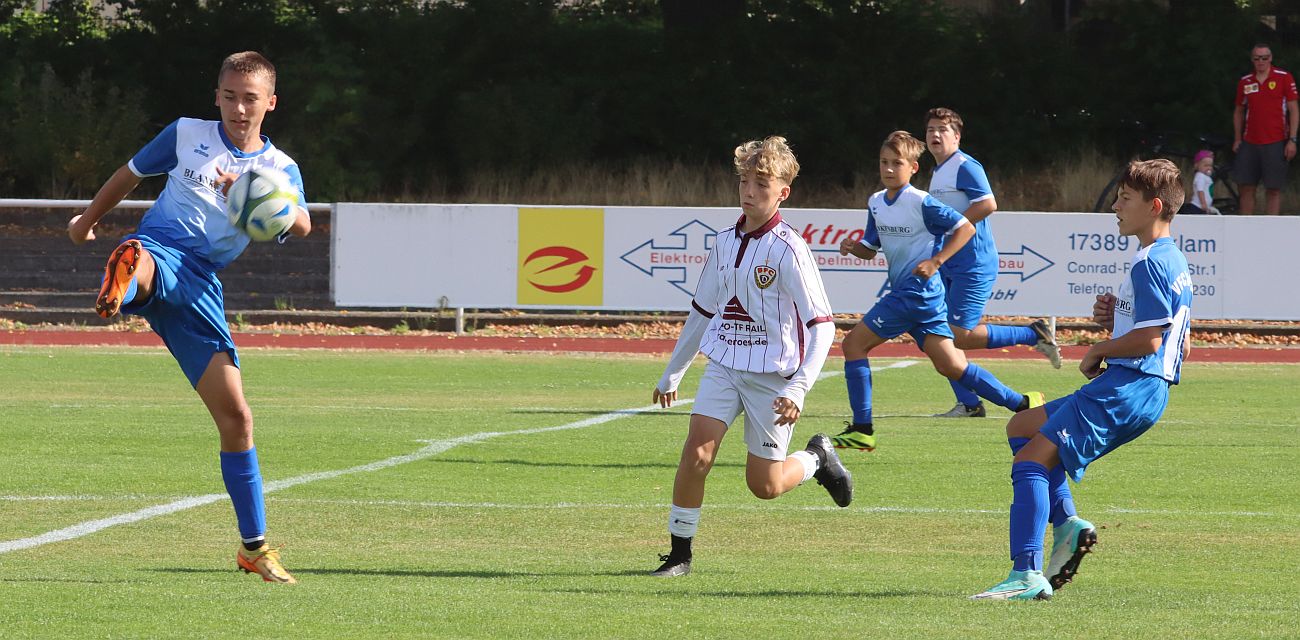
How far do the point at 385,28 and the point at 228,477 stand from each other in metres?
28.0

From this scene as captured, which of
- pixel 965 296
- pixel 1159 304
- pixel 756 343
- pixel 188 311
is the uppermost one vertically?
pixel 1159 304

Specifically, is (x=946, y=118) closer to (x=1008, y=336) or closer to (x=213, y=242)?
(x=1008, y=336)

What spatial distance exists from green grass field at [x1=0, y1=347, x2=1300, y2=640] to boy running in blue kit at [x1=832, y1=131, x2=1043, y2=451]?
424mm

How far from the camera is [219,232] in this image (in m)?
6.43

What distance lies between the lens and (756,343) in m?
6.76

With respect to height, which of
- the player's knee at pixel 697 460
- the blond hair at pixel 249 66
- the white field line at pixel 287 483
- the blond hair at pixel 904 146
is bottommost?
the white field line at pixel 287 483

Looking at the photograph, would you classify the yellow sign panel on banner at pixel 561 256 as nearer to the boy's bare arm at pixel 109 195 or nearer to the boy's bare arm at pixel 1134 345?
the boy's bare arm at pixel 109 195

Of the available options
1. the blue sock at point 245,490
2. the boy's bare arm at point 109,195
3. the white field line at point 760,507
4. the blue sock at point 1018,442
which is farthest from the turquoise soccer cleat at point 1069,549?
the boy's bare arm at point 109,195

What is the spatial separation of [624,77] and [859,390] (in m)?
23.0

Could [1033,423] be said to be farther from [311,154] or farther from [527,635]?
[311,154]

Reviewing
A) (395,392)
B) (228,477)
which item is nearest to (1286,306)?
(395,392)

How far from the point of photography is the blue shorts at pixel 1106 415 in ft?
20.1

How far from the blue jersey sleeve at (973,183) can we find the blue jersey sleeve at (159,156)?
637 centimetres

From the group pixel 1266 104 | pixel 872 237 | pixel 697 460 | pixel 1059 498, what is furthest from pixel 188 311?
pixel 1266 104
